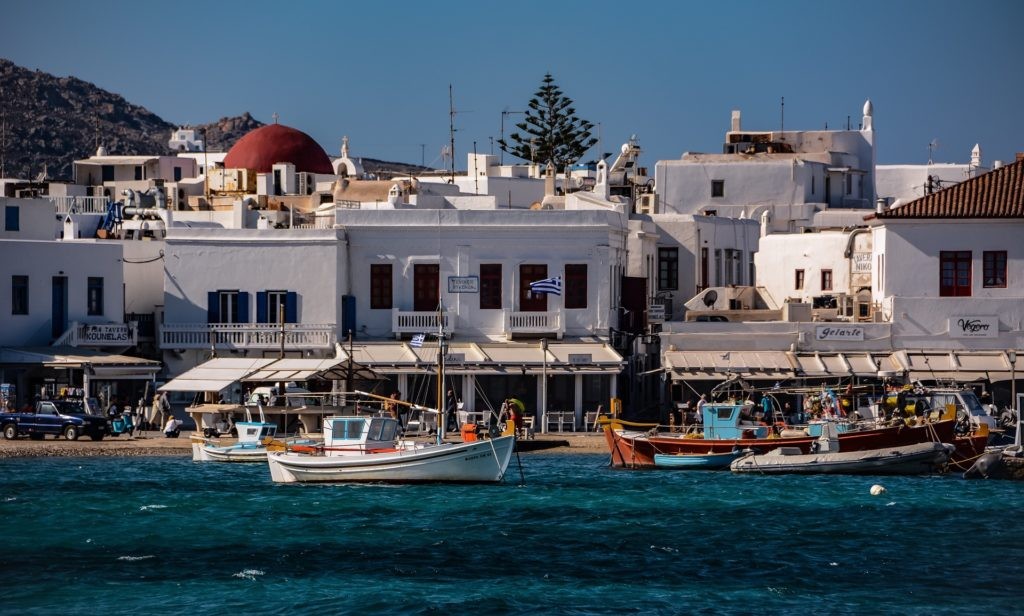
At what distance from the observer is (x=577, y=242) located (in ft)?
204

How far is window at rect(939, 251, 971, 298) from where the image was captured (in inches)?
2427

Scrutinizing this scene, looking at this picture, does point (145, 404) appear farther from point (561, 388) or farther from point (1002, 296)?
point (1002, 296)

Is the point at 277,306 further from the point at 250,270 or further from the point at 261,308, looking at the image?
the point at 250,270

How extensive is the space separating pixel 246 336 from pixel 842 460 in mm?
20692

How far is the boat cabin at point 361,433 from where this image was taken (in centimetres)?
4847

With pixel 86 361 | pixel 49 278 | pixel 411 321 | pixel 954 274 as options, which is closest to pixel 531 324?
pixel 411 321

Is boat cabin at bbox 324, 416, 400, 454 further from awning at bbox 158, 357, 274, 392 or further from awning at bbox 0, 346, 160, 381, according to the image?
awning at bbox 0, 346, 160, 381

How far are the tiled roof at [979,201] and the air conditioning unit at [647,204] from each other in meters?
17.7

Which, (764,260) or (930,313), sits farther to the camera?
(764,260)

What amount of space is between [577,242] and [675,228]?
1057 centimetres

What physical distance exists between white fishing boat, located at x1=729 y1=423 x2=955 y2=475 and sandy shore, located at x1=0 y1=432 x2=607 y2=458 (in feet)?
22.9

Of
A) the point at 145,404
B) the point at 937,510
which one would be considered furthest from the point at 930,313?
the point at 145,404

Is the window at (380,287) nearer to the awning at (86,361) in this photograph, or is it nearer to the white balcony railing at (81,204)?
the awning at (86,361)

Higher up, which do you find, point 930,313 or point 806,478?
point 930,313
